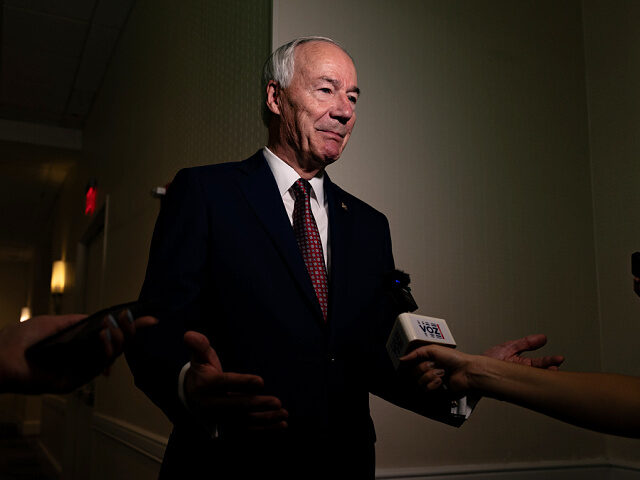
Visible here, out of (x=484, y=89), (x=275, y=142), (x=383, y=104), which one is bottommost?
(x=275, y=142)

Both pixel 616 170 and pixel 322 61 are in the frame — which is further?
pixel 616 170

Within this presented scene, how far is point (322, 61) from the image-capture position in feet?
5.42

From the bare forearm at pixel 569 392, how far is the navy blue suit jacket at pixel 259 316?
0.96ft

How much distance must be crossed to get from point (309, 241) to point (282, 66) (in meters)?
0.54

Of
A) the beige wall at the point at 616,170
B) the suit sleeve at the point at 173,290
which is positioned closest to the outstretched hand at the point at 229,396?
the suit sleeve at the point at 173,290

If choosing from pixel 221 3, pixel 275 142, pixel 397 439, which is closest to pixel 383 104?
pixel 275 142

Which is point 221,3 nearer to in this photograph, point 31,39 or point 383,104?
point 383,104

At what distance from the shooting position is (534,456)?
2.28 meters

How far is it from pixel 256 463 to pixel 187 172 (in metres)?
0.72

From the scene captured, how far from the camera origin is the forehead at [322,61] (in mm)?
1650

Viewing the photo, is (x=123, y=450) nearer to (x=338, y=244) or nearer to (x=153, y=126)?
(x=153, y=126)

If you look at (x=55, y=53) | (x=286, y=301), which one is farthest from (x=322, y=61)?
(x=55, y=53)

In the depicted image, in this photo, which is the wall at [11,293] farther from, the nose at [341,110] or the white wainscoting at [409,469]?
the nose at [341,110]

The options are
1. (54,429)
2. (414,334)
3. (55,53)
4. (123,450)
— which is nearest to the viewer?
(414,334)
